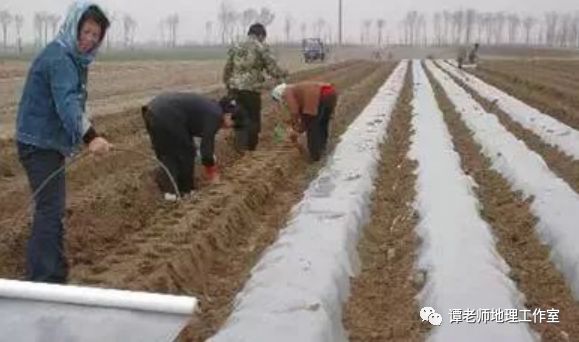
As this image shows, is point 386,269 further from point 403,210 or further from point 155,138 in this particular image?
point 155,138

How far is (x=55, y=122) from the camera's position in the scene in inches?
177

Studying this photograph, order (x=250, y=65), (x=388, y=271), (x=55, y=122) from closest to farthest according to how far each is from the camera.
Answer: (x=55, y=122), (x=388, y=271), (x=250, y=65)

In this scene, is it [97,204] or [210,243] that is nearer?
[210,243]

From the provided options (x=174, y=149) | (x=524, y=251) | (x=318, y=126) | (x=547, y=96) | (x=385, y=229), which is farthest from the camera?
(x=547, y=96)

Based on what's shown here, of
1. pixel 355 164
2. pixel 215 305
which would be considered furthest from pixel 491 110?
pixel 215 305

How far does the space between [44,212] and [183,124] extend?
2.64 m

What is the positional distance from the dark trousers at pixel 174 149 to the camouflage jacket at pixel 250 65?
2.80m

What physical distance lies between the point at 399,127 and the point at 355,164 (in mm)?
4568

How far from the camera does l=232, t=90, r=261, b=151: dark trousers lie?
33.3ft

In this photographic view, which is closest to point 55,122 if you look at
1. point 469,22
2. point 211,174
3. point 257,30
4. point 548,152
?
point 211,174

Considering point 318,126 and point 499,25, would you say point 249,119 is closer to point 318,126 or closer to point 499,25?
point 318,126

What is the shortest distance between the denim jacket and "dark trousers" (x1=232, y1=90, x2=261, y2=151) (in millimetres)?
5345

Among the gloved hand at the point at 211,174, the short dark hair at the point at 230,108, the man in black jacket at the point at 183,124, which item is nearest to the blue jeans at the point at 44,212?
the man in black jacket at the point at 183,124

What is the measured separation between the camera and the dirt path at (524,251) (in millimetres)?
4527
